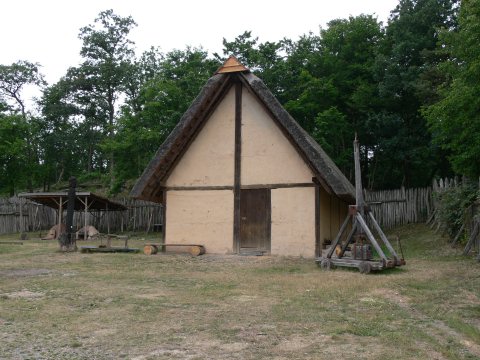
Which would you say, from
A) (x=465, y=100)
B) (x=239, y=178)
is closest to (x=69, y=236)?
(x=239, y=178)

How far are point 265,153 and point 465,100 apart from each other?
21.8 feet

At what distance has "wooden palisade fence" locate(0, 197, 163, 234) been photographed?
1122 inches

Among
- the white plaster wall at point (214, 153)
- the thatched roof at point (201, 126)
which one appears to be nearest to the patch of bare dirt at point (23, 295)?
the thatched roof at point (201, 126)

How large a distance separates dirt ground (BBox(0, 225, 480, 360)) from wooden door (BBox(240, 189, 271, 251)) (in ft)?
10.9

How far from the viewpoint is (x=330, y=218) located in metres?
17.4

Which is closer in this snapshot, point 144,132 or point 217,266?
point 217,266

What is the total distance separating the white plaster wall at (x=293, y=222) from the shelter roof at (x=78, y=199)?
397 inches

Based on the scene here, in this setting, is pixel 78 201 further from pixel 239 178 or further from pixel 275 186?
pixel 275 186

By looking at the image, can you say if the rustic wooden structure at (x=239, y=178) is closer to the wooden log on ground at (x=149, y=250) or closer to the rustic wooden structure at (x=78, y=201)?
the wooden log on ground at (x=149, y=250)

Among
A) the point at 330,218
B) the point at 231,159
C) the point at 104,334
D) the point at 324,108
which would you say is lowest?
the point at 104,334

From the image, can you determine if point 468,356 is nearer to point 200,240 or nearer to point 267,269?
point 267,269

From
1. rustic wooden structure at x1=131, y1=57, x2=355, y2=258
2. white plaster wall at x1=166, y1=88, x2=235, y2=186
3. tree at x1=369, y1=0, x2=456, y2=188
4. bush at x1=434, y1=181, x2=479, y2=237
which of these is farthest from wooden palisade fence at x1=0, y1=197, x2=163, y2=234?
bush at x1=434, y1=181, x2=479, y2=237

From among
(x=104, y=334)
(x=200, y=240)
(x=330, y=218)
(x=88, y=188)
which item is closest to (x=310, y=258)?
(x=330, y=218)

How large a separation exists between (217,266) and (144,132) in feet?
54.8
